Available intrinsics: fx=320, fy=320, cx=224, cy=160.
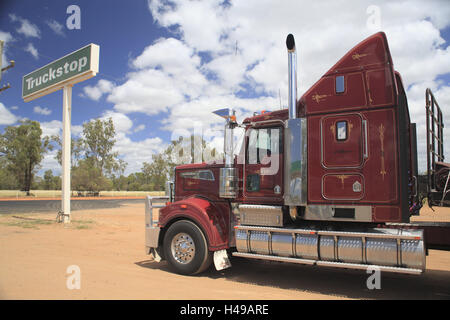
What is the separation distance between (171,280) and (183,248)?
0.74 meters

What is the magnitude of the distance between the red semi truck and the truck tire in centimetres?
2

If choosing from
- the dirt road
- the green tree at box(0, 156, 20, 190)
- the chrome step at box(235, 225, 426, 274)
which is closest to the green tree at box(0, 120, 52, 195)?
the green tree at box(0, 156, 20, 190)

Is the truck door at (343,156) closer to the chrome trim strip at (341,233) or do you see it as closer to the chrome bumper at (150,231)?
the chrome trim strip at (341,233)

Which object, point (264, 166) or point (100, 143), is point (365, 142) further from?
point (100, 143)

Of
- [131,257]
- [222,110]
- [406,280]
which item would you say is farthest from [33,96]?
[406,280]

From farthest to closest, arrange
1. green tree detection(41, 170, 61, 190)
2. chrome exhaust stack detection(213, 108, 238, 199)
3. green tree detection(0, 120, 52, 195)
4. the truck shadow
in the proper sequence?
green tree detection(41, 170, 61, 190), green tree detection(0, 120, 52, 195), chrome exhaust stack detection(213, 108, 238, 199), the truck shadow

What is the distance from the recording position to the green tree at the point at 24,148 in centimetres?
5253

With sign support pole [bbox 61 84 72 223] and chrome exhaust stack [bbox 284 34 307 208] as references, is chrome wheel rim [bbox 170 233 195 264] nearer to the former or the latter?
chrome exhaust stack [bbox 284 34 307 208]

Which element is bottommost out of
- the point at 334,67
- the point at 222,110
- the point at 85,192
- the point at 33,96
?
the point at 85,192

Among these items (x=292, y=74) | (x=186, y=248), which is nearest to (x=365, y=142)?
(x=292, y=74)

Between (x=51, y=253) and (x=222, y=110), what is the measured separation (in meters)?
5.89

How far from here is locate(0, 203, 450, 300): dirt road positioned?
5.10m
